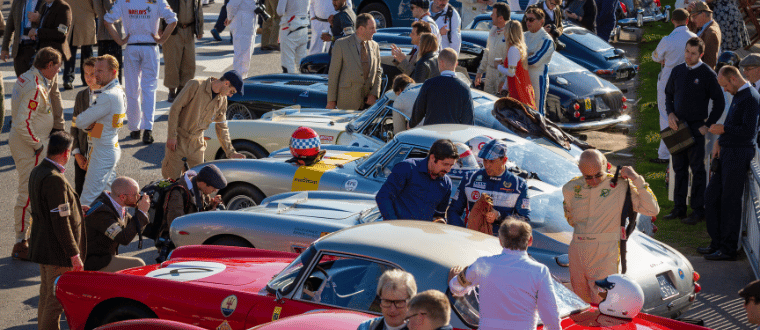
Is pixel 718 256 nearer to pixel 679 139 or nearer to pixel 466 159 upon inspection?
pixel 679 139

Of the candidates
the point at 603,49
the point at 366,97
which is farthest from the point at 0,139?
the point at 603,49

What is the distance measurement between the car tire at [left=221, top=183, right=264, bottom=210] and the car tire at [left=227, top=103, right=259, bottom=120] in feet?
11.1

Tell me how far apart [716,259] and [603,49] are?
7.60m

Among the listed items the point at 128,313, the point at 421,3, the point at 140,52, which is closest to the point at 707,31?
the point at 421,3

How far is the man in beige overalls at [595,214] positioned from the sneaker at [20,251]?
5.03m

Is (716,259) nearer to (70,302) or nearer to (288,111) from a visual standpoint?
(288,111)

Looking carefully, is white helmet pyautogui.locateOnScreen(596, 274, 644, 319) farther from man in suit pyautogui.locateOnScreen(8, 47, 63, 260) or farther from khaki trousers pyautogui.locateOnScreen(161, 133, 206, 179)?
man in suit pyautogui.locateOnScreen(8, 47, 63, 260)

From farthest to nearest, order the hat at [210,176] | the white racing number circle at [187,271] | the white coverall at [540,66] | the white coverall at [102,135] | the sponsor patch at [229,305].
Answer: the white coverall at [540,66]
the white coverall at [102,135]
the hat at [210,176]
the white racing number circle at [187,271]
the sponsor patch at [229,305]

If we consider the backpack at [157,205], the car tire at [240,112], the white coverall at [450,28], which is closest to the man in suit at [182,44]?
the car tire at [240,112]

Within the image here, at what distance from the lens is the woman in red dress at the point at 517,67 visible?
35.3 feet

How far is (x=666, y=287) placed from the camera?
6.21 m

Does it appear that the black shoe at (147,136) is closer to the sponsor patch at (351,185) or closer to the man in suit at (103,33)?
the man in suit at (103,33)

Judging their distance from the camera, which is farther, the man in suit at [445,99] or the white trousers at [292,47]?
the white trousers at [292,47]

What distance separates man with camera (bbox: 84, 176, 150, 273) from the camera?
6336 millimetres
